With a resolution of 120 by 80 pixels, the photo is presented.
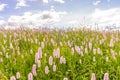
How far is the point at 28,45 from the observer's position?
9406 millimetres

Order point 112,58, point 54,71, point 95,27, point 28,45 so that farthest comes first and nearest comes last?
point 95,27
point 28,45
point 112,58
point 54,71

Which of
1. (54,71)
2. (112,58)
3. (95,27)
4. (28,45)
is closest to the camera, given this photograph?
(54,71)

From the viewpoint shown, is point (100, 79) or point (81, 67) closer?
point (100, 79)

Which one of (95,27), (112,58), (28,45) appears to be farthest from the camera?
(95,27)

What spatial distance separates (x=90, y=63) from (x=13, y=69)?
1727 mm

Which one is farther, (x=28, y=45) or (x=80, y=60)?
(x=28, y=45)

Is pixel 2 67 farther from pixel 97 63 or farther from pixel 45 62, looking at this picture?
pixel 97 63

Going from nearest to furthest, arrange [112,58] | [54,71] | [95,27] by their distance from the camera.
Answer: [54,71], [112,58], [95,27]

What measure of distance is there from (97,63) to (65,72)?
0.77 meters

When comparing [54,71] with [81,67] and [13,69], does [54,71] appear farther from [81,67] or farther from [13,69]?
[13,69]

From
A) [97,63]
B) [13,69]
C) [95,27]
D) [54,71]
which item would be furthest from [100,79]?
[95,27]

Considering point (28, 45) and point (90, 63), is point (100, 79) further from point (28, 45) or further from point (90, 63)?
point (28, 45)

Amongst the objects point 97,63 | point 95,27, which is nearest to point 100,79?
point 97,63

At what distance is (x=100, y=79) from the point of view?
236 inches
